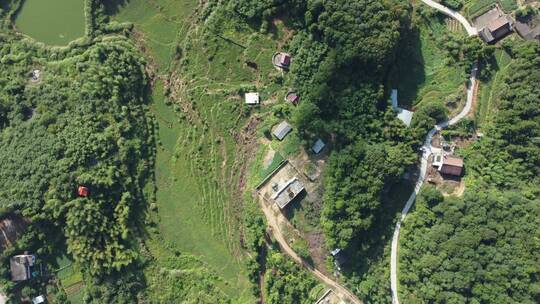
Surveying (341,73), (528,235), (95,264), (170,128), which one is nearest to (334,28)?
(341,73)

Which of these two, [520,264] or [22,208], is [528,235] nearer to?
[520,264]

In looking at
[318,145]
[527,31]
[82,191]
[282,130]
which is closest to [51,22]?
[82,191]

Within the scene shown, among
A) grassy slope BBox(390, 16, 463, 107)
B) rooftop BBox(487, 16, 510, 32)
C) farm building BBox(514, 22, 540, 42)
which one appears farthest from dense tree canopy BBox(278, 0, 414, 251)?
farm building BBox(514, 22, 540, 42)

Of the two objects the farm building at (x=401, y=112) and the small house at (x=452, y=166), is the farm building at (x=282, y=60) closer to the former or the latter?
the farm building at (x=401, y=112)

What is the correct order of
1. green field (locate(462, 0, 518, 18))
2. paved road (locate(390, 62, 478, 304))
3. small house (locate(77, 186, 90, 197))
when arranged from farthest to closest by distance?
1. green field (locate(462, 0, 518, 18))
2. small house (locate(77, 186, 90, 197))
3. paved road (locate(390, 62, 478, 304))

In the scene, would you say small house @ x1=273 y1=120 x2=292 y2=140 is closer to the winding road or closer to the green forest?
the green forest

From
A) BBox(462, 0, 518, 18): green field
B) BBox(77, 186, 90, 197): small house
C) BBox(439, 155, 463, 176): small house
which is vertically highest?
BBox(77, 186, 90, 197): small house
